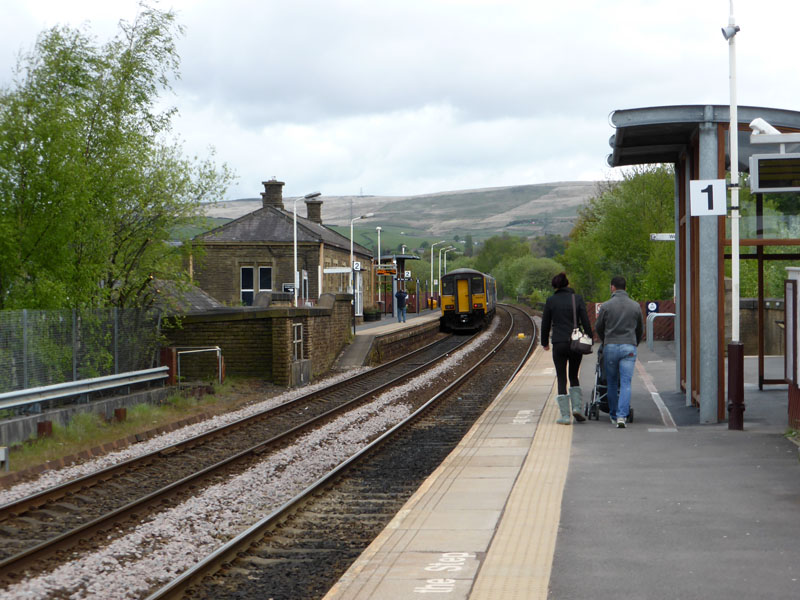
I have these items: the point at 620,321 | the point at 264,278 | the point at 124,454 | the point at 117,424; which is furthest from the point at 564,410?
the point at 264,278

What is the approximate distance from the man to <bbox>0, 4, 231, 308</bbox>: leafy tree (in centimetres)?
873

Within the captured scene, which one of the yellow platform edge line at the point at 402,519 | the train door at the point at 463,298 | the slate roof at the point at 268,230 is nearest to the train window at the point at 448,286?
the train door at the point at 463,298

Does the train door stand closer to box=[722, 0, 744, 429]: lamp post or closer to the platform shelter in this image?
the platform shelter

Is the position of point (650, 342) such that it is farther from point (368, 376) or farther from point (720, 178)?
point (720, 178)

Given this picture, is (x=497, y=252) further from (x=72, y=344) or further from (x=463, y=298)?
(x=72, y=344)

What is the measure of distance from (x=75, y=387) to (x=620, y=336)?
8.69m

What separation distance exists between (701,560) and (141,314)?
14.9 meters

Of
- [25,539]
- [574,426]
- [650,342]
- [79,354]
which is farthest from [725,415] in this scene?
[650,342]

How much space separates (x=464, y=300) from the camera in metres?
48.0

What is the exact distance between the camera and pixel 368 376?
24203mm

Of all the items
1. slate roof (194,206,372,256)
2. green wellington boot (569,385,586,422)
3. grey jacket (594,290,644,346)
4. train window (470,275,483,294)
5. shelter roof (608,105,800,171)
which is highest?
slate roof (194,206,372,256)

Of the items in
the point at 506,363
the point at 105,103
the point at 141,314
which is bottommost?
the point at 506,363

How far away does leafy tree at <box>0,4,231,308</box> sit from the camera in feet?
48.6

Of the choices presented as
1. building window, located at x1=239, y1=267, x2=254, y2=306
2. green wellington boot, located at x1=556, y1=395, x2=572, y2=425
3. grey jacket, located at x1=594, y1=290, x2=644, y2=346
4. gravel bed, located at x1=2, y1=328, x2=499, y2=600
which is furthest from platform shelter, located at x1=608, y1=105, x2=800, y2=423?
building window, located at x1=239, y1=267, x2=254, y2=306
